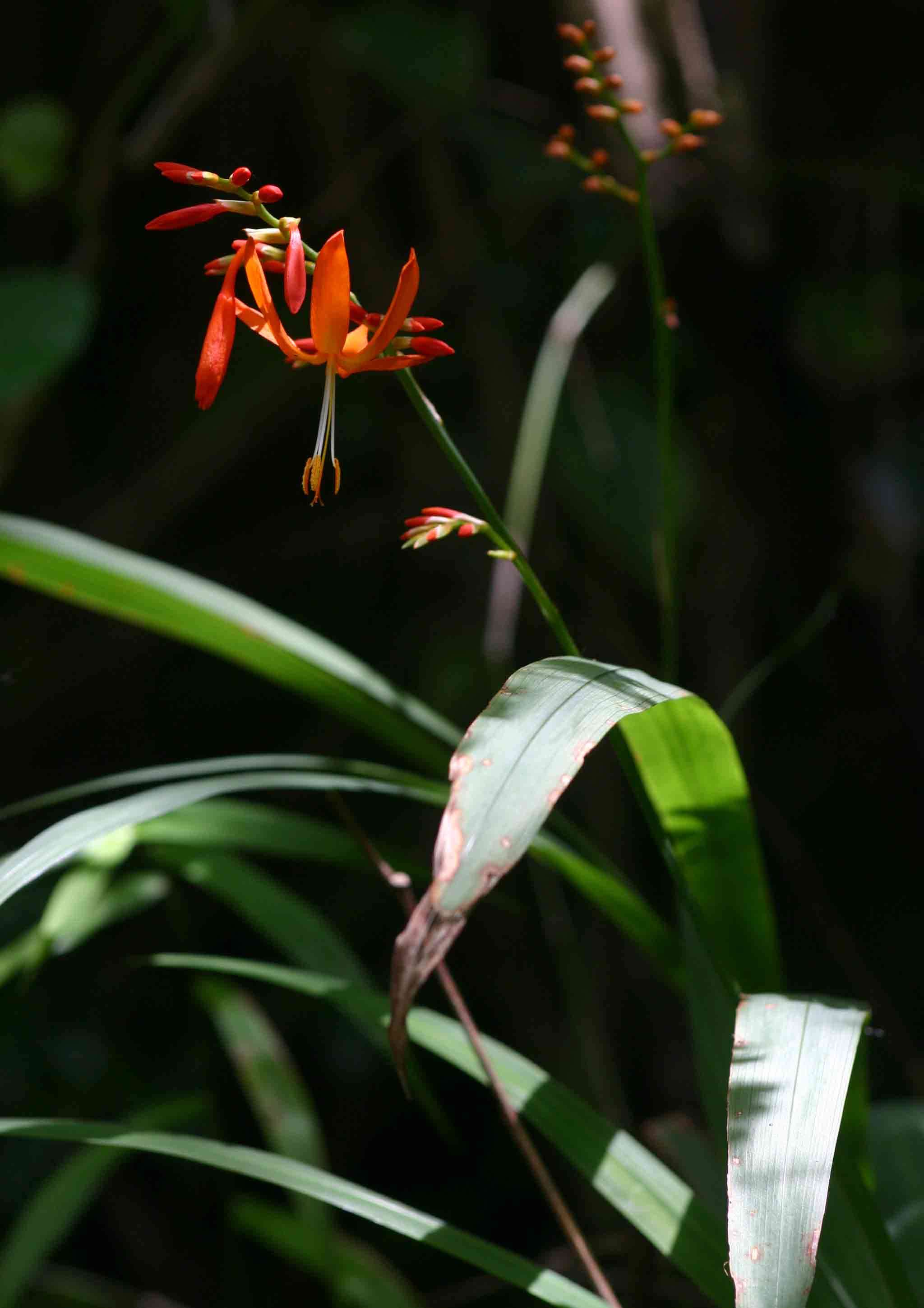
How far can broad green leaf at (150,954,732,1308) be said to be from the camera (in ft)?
1.68

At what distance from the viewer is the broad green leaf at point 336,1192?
0.48 m

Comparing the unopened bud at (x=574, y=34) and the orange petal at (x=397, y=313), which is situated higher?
the unopened bud at (x=574, y=34)

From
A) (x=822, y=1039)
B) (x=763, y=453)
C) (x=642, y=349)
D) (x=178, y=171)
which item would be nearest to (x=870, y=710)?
(x=763, y=453)

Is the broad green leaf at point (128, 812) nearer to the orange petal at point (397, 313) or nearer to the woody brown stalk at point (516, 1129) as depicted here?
the woody brown stalk at point (516, 1129)

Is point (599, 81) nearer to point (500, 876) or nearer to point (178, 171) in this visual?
point (178, 171)

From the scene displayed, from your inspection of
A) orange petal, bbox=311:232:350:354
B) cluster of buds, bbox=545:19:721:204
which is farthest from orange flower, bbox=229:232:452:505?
cluster of buds, bbox=545:19:721:204

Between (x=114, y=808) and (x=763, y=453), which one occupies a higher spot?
(x=114, y=808)

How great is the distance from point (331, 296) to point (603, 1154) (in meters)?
0.40

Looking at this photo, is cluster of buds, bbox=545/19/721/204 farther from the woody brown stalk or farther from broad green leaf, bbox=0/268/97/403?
broad green leaf, bbox=0/268/97/403

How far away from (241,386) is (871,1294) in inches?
47.2

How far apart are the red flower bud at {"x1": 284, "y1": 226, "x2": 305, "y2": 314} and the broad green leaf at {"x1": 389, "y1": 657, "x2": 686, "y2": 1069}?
0.49 ft

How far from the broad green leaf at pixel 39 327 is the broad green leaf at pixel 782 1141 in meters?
0.85

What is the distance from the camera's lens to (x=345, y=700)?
0.63 meters

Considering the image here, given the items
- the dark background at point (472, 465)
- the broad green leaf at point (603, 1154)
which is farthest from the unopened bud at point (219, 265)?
the dark background at point (472, 465)
